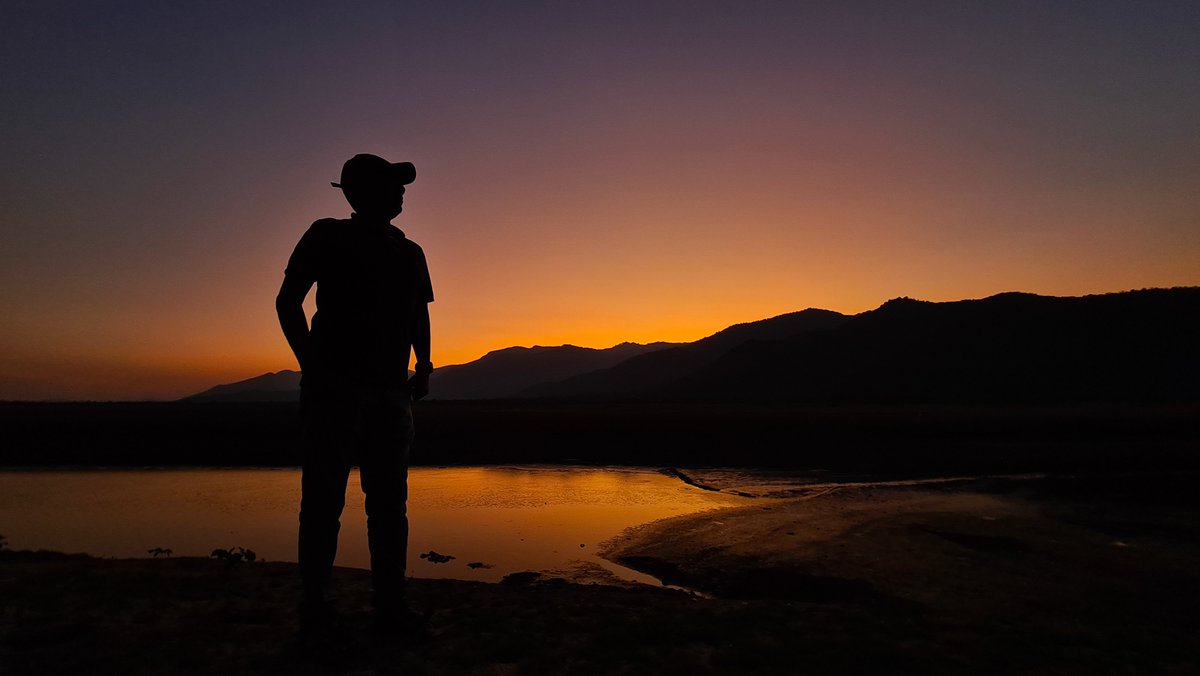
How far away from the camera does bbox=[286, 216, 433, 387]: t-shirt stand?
4410 mm

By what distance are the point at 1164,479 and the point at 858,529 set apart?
1513cm

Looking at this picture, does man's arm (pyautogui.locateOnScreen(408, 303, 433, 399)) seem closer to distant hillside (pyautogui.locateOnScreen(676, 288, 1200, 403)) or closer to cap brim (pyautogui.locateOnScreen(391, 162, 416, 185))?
cap brim (pyautogui.locateOnScreen(391, 162, 416, 185))

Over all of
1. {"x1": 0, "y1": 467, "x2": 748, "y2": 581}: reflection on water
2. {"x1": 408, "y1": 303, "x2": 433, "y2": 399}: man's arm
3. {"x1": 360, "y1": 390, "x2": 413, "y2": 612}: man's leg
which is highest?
{"x1": 408, "y1": 303, "x2": 433, "y2": 399}: man's arm

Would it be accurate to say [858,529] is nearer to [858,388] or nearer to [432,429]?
[432,429]

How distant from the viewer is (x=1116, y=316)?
121 metres

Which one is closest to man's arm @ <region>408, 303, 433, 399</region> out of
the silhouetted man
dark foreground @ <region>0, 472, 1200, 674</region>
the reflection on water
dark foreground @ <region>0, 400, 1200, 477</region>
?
the silhouetted man

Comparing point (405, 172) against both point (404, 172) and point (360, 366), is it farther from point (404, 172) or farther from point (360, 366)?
point (360, 366)

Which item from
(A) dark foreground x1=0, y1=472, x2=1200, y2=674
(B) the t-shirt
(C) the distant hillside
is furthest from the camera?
(C) the distant hillside

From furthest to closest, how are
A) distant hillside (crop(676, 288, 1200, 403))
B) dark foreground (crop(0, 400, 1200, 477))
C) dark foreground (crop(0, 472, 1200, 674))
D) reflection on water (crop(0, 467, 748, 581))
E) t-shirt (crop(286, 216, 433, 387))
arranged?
distant hillside (crop(676, 288, 1200, 403)), dark foreground (crop(0, 400, 1200, 477)), reflection on water (crop(0, 467, 748, 581)), dark foreground (crop(0, 472, 1200, 674)), t-shirt (crop(286, 216, 433, 387))

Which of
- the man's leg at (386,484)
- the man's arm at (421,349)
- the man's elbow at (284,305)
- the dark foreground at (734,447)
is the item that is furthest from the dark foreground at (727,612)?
the dark foreground at (734,447)

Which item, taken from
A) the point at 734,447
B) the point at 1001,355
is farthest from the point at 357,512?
the point at 1001,355

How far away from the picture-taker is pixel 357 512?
1681 cm

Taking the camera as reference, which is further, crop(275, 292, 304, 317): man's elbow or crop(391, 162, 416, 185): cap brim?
crop(391, 162, 416, 185): cap brim

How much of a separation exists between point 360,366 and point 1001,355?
5519 inches
